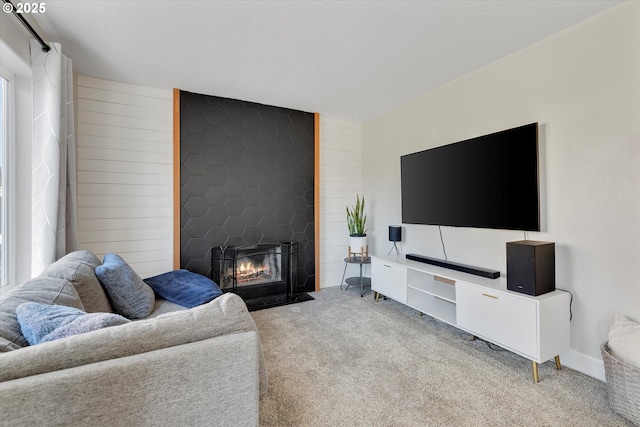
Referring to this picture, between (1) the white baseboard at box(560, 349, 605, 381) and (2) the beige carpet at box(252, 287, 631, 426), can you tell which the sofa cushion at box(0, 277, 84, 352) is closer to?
(2) the beige carpet at box(252, 287, 631, 426)

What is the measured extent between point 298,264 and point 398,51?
2.68m

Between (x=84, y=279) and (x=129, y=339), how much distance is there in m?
1.06

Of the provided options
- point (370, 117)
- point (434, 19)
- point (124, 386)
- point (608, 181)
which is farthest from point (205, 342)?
point (370, 117)

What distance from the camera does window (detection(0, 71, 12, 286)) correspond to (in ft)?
6.44

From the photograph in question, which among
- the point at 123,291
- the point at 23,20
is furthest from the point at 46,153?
the point at 123,291

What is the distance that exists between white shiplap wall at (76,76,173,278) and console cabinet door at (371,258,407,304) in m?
2.38

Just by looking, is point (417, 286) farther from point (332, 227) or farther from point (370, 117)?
point (370, 117)

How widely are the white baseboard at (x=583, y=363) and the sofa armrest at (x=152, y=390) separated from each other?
7.62 feet

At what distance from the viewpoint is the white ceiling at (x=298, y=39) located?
1.88 metres

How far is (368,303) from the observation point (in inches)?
134

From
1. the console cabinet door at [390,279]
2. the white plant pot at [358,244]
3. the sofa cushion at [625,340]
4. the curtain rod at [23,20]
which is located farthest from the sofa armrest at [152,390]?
the white plant pot at [358,244]

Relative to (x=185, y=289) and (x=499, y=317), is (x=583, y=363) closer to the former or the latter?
(x=499, y=317)

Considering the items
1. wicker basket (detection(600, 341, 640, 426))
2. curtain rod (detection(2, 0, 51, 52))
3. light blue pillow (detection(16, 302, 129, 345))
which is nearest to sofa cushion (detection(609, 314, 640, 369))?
wicker basket (detection(600, 341, 640, 426))

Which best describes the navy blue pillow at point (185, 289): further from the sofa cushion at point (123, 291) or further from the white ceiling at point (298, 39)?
Result: the white ceiling at point (298, 39)
